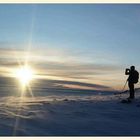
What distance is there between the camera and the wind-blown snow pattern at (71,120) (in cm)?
1299

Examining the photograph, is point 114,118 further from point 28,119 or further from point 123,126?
point 28,119

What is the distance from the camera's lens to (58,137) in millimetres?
12312

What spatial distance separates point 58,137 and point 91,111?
5378 millimetres

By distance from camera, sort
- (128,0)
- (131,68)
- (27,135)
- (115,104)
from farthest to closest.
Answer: (131,68), (115,104), (128,0), (27,135)

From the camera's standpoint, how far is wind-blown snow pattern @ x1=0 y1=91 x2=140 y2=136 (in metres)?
Result: 13.0

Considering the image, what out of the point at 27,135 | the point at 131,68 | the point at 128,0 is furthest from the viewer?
the point at 131,68

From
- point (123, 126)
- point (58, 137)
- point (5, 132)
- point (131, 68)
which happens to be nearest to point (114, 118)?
point (123, 126)

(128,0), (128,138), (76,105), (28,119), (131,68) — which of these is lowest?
(128,138)

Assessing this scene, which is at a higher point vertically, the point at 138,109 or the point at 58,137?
the point at 138,109

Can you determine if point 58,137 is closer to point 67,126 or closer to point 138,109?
point 67,126

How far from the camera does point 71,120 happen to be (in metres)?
15.0

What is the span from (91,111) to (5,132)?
5882mm

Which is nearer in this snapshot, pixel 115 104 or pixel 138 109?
pixel 138 109

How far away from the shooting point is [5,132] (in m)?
12.5
